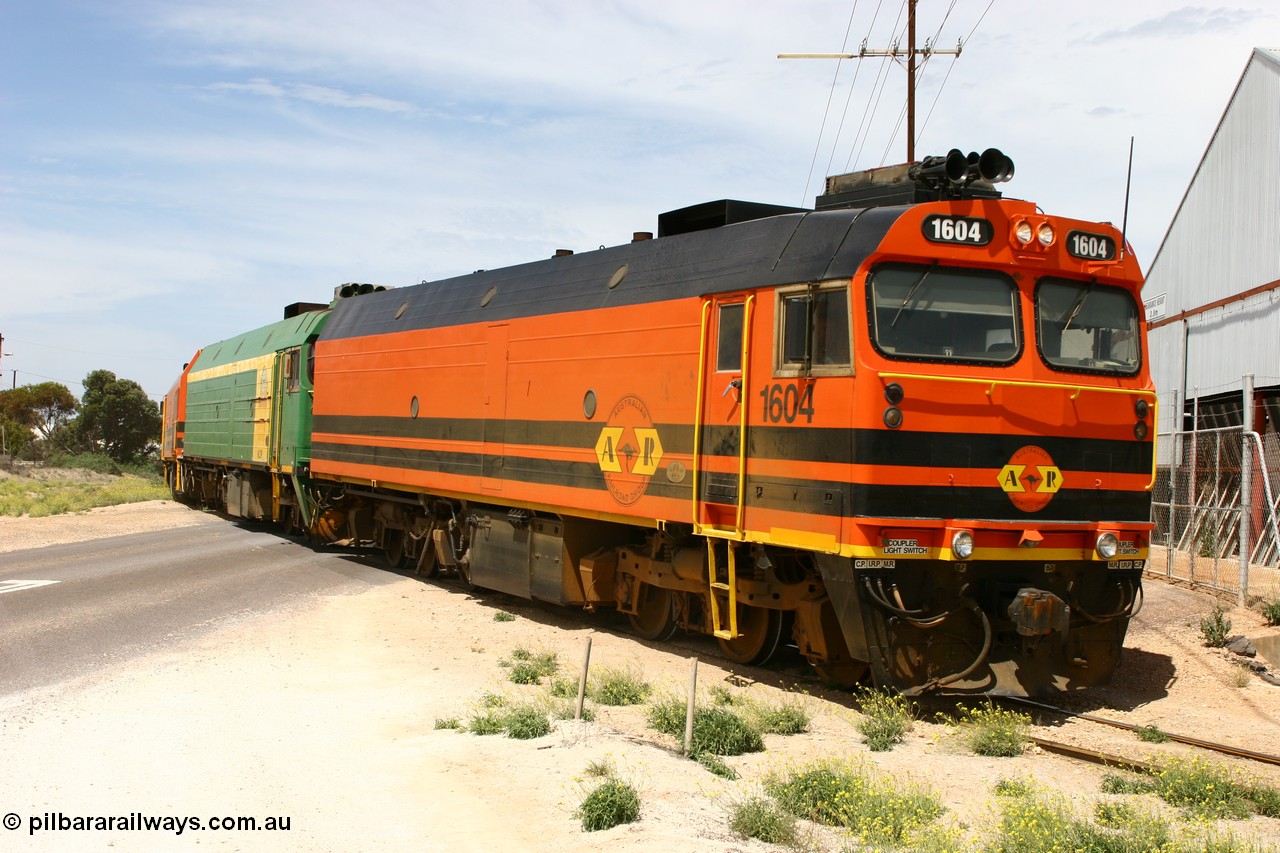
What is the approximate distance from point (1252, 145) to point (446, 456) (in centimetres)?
1600

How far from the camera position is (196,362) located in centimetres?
3259

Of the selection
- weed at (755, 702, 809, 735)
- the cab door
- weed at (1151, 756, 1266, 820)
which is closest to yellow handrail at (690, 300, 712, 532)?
the cab door

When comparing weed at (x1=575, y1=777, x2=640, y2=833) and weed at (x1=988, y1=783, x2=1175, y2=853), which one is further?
weed at (x1=575, y1=777, x2=640, y2=833)

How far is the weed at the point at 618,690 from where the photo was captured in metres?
9.10

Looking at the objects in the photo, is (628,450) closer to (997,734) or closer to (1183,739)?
(997,734)

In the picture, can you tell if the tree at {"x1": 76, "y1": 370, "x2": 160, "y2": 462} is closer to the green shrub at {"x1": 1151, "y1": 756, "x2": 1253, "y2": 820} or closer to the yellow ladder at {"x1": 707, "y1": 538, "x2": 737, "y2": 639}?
the yellow ladder at {"x1": 707, "y1": 538, "x2": 737, "y2": 639}

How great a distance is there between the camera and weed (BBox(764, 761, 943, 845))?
5801mm

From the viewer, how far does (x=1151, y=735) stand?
317 inches

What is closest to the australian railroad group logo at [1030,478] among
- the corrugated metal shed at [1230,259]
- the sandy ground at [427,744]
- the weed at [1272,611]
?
the sandy ground at [427,744]

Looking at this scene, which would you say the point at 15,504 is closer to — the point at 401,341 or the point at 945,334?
the point at 401,341

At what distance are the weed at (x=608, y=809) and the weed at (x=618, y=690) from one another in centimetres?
296

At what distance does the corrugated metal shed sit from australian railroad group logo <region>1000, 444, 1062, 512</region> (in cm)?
1125

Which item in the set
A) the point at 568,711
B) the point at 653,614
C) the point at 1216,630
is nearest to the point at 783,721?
the point at 568,711

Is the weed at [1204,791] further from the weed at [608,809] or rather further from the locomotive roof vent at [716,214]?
the locomotive roof vent at [716,214]
